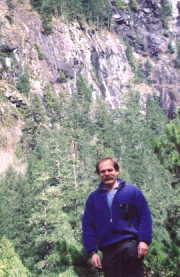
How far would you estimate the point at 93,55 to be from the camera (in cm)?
8981

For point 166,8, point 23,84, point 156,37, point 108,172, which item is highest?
point 166,8

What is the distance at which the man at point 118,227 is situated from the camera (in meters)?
4.70

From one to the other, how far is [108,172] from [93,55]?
86.6 m

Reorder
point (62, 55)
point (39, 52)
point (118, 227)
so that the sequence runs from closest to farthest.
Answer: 1. point (118, 227)
2. point (39, 52)
3. point (62, 55)

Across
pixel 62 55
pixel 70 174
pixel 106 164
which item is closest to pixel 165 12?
pixel 62 55

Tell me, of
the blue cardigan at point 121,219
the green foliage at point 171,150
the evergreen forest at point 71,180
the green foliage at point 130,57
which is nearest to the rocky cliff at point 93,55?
the green foliage at point 130,57

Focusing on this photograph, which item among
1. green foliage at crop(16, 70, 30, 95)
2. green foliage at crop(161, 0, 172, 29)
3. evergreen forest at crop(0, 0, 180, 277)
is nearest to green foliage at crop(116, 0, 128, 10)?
green foliage at crop(161, 0, 172, 29)

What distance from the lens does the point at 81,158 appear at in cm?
5409

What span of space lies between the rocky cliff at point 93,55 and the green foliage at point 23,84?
0.33ft

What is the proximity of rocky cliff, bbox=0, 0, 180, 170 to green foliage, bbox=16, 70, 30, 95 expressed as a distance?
101 mm

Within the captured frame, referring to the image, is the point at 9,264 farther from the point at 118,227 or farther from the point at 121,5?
the point at 121,5

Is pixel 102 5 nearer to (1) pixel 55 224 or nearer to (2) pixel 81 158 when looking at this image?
(2) pixel 81 158

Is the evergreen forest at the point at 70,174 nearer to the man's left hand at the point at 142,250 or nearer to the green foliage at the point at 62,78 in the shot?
the man's left hand at the point at 142,250

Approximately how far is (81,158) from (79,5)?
49115 millimetres
